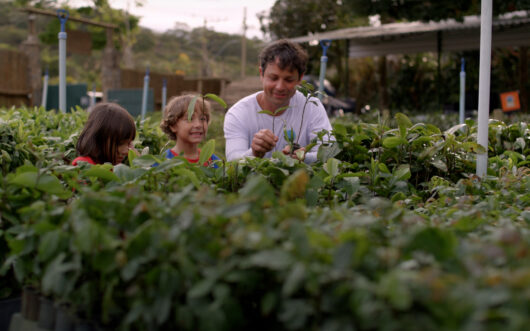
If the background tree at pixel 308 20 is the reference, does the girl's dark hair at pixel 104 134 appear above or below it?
below

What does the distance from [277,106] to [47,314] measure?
1.96 metres

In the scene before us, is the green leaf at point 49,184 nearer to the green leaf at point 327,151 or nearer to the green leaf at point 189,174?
the green leaf at point 189,174

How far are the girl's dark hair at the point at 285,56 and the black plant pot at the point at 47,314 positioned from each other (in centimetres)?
186

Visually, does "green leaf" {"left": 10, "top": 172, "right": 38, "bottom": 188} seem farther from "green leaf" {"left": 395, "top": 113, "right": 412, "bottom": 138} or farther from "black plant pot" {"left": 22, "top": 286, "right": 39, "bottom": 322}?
"green leaf" {"left": 395, "top": 113, "right": 412, "bottom": 138}

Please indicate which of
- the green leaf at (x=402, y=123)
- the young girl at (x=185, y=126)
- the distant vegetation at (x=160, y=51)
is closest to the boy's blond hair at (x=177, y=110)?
the young girl at (x=185, y=126)

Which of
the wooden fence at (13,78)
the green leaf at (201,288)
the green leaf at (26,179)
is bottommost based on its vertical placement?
the green leaf at (201,288)

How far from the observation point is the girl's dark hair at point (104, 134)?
2926mm

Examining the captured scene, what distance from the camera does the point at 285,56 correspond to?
292 centimetres

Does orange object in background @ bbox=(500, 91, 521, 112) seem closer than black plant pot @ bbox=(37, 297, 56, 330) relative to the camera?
No

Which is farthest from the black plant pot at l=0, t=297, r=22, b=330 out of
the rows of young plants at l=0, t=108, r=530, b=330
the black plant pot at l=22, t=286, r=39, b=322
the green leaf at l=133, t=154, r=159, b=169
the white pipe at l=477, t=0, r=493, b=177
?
the white pipe at l=477, t=0, r=493, b=177

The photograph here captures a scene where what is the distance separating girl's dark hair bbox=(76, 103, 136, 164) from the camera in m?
2.93

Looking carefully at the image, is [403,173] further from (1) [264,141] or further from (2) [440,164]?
(1) [264,141]

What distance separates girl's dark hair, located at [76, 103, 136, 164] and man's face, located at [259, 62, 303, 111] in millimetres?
779

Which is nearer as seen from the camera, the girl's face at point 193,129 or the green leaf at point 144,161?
the green leaf at point 144,161
